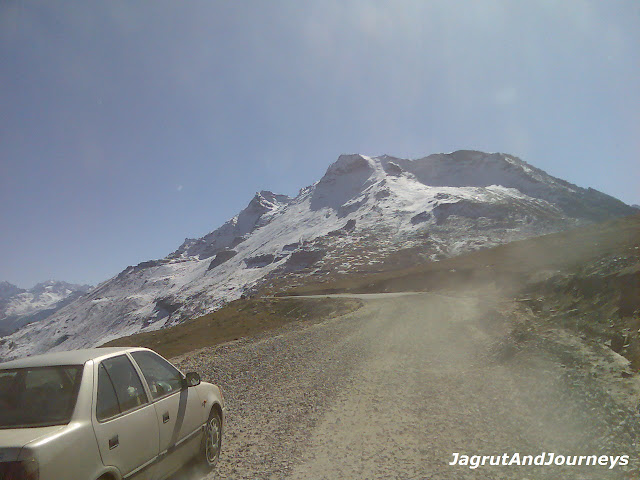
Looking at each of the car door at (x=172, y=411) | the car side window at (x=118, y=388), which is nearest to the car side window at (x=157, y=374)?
the car door at (x=172, y=411)

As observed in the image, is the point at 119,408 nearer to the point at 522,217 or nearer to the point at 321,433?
the point at 321,433

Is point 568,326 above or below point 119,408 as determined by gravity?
below

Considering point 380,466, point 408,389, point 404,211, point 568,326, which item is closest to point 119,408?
point 380,466

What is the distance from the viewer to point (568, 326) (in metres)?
15.6

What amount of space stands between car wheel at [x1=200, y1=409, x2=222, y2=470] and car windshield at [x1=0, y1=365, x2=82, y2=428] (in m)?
2.96

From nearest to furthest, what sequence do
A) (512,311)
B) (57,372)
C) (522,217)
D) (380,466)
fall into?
(57,372)
(380,466)
(512,311)
(522,217)

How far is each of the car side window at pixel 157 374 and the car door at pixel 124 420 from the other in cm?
27

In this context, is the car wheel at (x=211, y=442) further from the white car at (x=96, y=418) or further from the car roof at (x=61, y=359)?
the car roof at (x=61, y=359)

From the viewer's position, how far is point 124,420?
196 inches

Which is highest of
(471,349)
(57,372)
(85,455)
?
(57,372)

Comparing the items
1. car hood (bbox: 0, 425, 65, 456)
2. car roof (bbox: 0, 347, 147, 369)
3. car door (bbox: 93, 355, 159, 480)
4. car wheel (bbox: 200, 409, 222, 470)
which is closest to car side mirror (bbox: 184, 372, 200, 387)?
car wheel (bbox: 200, 409, 222, 470)

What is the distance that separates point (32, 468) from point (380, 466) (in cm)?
533

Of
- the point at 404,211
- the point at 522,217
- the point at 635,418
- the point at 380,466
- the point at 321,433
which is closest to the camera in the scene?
the point at 380,466

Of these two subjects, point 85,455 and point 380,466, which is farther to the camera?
point 380,466
